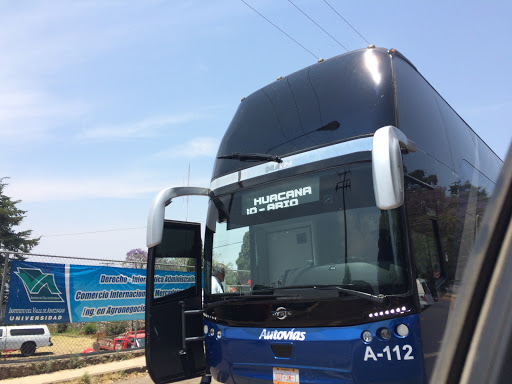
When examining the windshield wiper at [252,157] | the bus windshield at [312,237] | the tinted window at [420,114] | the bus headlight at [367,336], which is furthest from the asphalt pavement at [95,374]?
the tinted window at [420,114]

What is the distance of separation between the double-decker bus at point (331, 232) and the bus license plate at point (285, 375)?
0.01 m

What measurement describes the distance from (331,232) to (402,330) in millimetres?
1116

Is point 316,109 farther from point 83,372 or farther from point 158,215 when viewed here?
point 83,372

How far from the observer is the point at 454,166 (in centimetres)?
539

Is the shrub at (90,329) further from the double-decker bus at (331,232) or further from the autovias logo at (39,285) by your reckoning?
the double-decker bus at (331,232)

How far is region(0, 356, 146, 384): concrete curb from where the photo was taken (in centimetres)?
756

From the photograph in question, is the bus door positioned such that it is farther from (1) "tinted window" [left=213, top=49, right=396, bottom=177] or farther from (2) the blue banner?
(1) "tinted window" [left=213, top=49, right=396, bottom=177]

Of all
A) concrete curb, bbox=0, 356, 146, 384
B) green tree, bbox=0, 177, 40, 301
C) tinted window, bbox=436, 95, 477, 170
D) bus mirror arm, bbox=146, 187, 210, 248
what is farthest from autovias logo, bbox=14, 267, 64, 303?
green tree, bbox=0, 177, 40, 301

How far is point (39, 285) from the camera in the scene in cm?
834

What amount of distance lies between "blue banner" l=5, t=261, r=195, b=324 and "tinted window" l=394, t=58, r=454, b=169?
4134 mm

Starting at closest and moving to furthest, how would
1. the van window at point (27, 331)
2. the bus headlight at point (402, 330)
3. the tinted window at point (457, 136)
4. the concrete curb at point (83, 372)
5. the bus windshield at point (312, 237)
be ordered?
the bus headlight at point (402, 330)
the bus windshield at point (312, 237)
the tinted window at point (457, 136)
the concrete curb at point (83, 372)
the van window at point (27, 331)

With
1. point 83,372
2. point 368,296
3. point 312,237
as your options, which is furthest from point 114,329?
point 368,296

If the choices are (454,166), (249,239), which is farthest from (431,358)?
(454,166)

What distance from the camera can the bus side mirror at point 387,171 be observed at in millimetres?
3484
